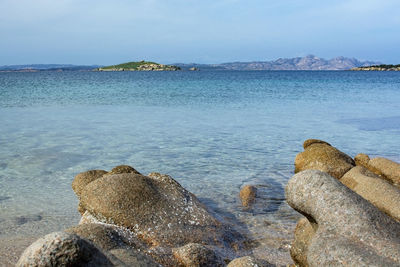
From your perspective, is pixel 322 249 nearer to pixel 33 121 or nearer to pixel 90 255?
pixel 90 255

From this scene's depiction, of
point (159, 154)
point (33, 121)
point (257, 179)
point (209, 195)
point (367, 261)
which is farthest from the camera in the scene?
point (33, 121)

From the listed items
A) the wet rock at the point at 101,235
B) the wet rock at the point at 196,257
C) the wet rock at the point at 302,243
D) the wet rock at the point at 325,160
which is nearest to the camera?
the wet rock at the point at 101,235

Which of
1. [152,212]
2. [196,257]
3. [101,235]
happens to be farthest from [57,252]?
[152,212]

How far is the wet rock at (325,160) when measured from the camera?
30.4 ft

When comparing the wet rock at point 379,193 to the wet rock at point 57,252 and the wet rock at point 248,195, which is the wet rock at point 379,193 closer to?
the wet rock at point 248,195

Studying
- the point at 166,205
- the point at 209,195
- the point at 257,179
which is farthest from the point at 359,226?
the point at 257,179

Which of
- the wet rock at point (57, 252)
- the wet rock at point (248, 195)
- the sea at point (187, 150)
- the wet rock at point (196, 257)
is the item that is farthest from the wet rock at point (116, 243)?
the wet rock at point (248, 195)

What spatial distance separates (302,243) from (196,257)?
143cm

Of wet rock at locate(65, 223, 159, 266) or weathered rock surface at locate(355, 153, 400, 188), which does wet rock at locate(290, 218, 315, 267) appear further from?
weathered rock surface at locate(355, 153, 400, 188)

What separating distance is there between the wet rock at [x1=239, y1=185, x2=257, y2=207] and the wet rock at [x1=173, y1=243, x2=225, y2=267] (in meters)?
3.49

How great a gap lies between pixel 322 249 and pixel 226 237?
237cm

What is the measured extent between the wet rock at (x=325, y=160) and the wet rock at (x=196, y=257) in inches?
199

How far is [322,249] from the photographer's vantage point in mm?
4191

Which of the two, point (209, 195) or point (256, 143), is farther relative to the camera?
point (256, 143)
